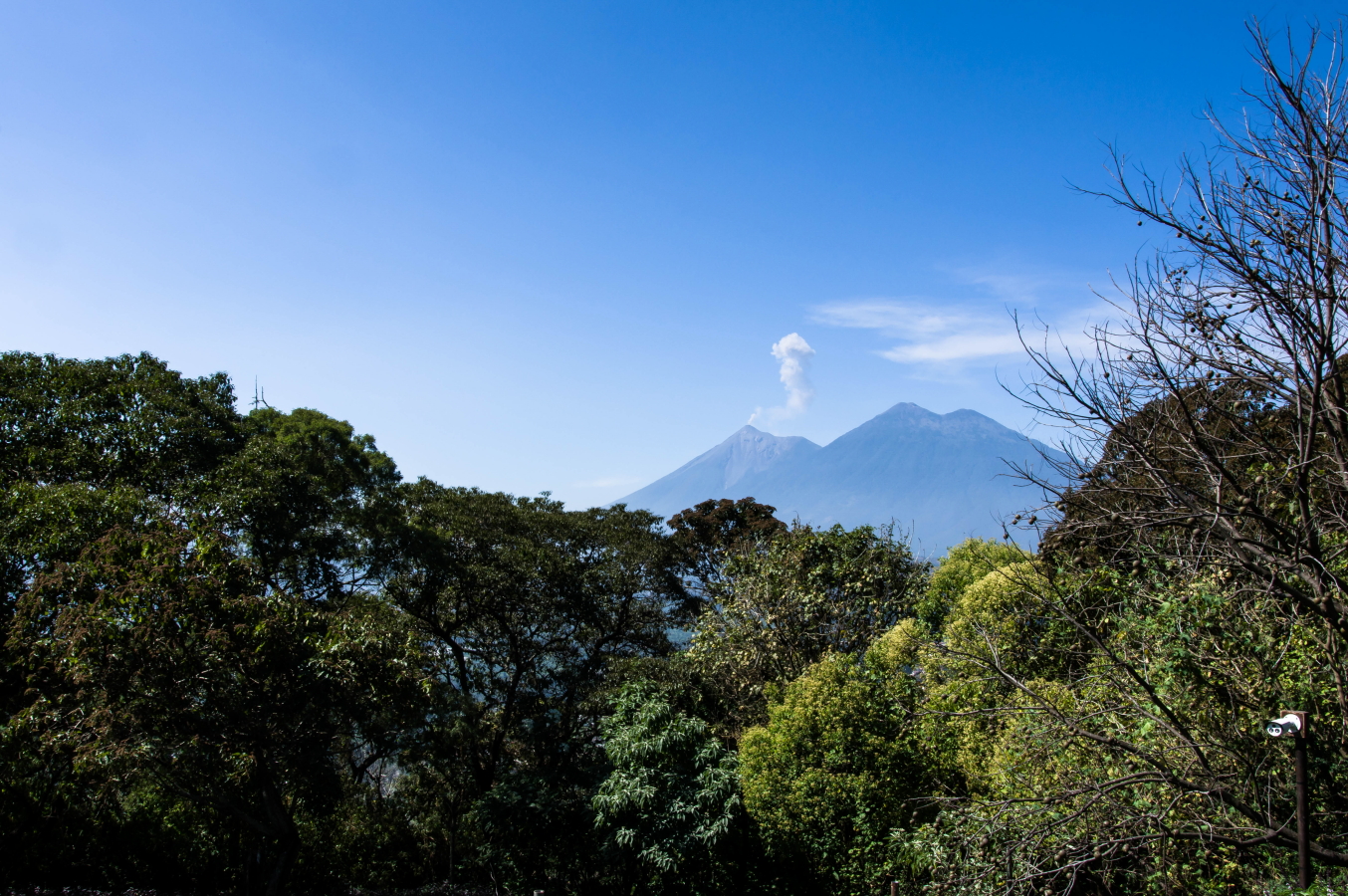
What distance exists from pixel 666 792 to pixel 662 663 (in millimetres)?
3507

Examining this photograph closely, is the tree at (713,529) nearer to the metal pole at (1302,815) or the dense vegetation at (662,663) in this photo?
the dense vegetation at (662,663)

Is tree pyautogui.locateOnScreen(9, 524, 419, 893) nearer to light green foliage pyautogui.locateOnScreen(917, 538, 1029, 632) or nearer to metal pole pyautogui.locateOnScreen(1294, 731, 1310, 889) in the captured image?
metal pole pyautogui.locateOnScreen(1294, 731, 1310, 889)

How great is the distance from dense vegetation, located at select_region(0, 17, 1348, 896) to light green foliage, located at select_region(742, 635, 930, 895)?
5cm

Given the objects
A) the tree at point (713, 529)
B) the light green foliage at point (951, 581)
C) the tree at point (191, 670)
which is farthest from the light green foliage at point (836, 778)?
the tree at point (713, 529)

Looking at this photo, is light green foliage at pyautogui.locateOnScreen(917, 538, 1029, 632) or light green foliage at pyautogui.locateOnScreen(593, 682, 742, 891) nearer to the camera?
light green foliage at pyautogui.locateOnScreen(593, 682, 742, 891)

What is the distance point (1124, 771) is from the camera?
5.41 meters

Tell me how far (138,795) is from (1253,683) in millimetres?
13245

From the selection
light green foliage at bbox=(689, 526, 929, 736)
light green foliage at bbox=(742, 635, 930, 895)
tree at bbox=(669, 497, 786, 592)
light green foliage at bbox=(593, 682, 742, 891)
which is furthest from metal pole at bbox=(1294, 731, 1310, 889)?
tree at bbox=(669, 497, 786, 592)

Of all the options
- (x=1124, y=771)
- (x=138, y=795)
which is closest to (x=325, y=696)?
(x=138, y=795)

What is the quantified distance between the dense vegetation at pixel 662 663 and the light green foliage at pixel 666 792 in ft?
0.20

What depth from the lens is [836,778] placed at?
9586 mm

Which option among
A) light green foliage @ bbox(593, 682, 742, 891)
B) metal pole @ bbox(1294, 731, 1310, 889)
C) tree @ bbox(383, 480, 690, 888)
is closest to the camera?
metal pole @ bbox(1294, 731, 1310, 889)

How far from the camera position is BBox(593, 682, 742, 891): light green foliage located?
10375mm

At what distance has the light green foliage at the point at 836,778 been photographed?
9.49 metres
